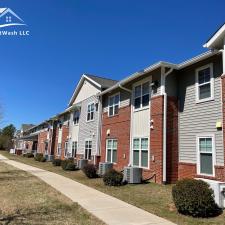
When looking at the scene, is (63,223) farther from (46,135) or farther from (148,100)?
(46,135)

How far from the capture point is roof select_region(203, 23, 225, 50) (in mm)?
11506

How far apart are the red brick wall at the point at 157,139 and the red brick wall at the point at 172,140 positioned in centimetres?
41

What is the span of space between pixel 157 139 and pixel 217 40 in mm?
5927

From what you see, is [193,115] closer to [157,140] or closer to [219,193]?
[157,140]

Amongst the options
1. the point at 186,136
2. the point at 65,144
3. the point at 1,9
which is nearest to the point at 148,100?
the point at 186,136

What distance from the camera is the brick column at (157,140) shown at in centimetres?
1482

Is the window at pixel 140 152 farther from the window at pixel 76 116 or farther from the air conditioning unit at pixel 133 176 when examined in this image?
the window at pixel 76 116

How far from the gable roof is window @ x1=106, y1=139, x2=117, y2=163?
4.93 meters

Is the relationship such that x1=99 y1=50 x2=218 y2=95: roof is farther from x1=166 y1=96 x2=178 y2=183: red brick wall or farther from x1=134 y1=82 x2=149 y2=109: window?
x1=166 y1=96 x2=178 y2=183: red brick wall

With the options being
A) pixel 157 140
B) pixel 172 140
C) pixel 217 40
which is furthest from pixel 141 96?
pixel 217 40

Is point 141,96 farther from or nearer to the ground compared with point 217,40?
nearer to the ground

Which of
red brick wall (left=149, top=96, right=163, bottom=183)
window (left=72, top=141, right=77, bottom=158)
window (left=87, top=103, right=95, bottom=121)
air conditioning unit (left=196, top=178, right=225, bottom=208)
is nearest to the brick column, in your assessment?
red brick wall (left=149, top=96, right=163, bottom=183)

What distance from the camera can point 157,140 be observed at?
1527cm

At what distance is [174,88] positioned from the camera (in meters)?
15.8
